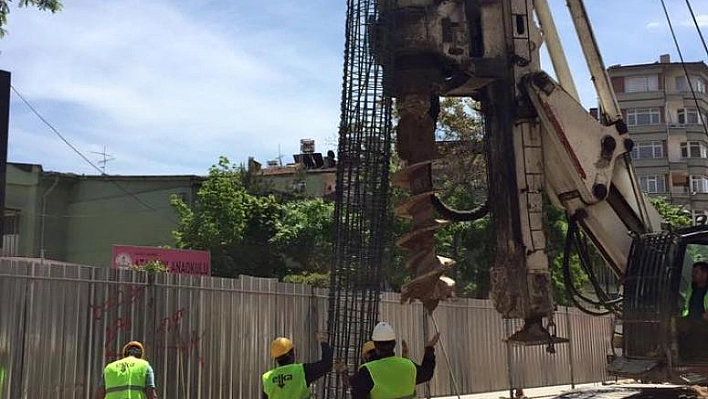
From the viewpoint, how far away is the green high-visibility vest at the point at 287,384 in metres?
6.40

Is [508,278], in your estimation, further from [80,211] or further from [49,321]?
[80,211]

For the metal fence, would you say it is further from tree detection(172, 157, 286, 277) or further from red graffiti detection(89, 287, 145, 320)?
tree detection(172, 157, 286, 277)

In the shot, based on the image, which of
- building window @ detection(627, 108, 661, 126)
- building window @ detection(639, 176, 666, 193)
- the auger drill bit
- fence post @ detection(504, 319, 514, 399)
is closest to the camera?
the auger drill bit

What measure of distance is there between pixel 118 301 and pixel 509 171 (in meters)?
5.21

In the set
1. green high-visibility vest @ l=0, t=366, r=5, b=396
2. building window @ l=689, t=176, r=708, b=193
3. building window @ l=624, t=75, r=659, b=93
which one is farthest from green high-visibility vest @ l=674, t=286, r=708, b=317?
building window @ l=624, t=75, r=659, b=93

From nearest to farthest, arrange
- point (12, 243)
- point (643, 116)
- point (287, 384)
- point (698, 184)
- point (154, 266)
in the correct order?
point (287, 384), point (154, 266), point (12, 243), point (698, 184), point (643, 116)

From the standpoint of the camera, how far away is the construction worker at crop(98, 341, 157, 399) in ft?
24.5

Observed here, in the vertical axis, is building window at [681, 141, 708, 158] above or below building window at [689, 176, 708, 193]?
above

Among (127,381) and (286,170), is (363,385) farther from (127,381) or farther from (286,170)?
(286,170)

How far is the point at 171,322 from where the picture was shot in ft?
35.7

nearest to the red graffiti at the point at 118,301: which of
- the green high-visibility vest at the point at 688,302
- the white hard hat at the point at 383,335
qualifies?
the white hard hat at the point at 383,335

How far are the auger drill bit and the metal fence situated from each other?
4.73 feet

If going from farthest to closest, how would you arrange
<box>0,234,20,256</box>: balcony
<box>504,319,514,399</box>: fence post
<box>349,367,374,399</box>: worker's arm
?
<box>0,234,20,256</box>: balcony, <box>504,319,514,399</box>: fence post, <box>349,367,374,399</box>: worker's arm

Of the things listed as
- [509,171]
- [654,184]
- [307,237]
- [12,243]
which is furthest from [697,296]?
[654,184]
